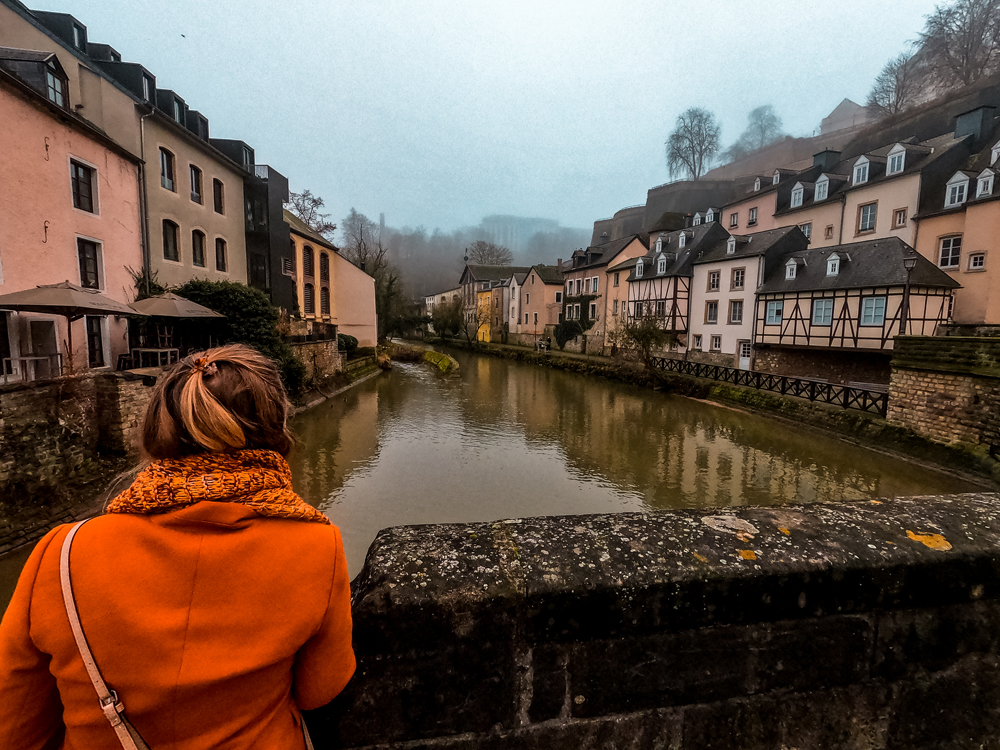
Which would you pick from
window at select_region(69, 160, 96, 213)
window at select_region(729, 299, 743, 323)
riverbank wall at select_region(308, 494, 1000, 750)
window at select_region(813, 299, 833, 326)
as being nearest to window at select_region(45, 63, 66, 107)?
window at select_region(69, 160, 96, 213)

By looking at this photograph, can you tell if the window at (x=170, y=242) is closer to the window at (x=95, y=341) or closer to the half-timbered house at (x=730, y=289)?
the window at (x=95, y=341)

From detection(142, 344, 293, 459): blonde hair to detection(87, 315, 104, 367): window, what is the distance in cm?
1519

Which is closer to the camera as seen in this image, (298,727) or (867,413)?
(298,727)

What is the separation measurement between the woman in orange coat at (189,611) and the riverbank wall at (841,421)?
49.8 feet

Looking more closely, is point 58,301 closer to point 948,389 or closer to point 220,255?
point 220,255

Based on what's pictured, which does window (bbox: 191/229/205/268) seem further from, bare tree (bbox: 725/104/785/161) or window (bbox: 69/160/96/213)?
bare tree (bbox: 725/104/785/161)

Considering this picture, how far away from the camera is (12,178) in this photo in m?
10.3

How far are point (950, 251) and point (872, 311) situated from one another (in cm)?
581

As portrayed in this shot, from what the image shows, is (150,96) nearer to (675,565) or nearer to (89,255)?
(89,255)

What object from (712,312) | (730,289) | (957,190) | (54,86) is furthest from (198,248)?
(957,190)

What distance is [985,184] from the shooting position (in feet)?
64.6

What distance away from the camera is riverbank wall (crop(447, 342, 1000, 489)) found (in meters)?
11.7

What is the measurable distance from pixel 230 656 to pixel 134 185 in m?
18.5

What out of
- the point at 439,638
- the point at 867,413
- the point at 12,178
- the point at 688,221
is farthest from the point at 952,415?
the point at 688,221
